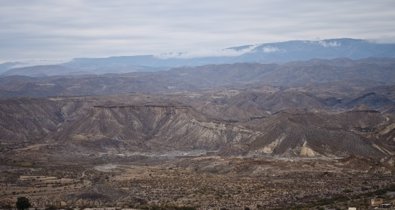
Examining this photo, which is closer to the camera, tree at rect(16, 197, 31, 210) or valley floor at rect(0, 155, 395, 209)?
tree at rect(16, 197, 31, 210)

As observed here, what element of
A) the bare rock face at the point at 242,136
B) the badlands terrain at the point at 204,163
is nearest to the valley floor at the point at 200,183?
the badlands terrain at the point at 204,163

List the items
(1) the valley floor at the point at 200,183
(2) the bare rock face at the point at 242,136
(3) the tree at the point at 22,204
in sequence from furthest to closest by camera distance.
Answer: (2) the bare rock face at the point at 242,136 → (1) the valley floor at the point at 200,183 → (3) the tree at the point at 22,204

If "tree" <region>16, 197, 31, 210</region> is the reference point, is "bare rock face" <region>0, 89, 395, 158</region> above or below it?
below

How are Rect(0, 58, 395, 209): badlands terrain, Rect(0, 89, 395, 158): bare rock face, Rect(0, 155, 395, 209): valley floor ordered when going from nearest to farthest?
Rect(0, 155, 395, 209): valley floor, Rect(0, 58, 395, 209): badlands terrain, Rect(0, 89, 395, 158): bare rock face

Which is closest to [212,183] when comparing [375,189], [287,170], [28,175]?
[287,170]

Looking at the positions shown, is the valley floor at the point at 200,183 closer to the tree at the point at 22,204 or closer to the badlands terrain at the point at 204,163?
the badlands terrain at the point at 204,163

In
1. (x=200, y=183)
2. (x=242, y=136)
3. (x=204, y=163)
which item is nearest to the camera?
(x=200, y=183)

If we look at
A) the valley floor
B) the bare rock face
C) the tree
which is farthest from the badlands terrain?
the tree

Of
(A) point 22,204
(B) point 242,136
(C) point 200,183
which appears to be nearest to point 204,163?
(C) point 200,183

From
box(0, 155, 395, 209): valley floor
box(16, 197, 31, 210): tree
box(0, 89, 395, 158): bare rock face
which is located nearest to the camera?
box(16, 197, 31, 210): tree

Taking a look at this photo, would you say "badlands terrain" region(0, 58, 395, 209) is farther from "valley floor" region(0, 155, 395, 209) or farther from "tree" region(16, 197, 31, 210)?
"tree" region(16, 197, 31, 210)

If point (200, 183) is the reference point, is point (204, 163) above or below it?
below

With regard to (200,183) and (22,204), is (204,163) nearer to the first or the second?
(200,183)

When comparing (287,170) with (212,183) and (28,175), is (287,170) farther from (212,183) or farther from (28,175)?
(28,175)
